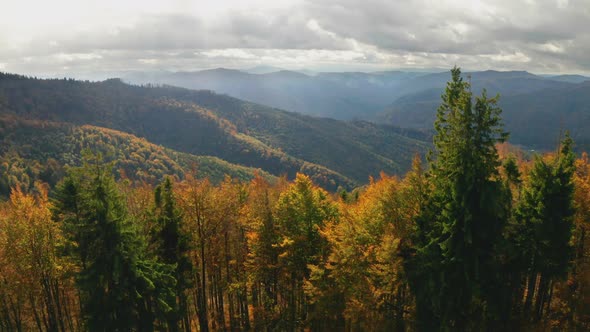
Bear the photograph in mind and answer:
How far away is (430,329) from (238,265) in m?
15.6

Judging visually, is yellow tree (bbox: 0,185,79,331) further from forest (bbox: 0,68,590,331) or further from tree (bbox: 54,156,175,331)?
tree (bbox: 54,156,175,331)

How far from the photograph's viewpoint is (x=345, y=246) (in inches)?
965

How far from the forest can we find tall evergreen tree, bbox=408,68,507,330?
85mm

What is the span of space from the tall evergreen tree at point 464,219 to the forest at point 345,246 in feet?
0.28

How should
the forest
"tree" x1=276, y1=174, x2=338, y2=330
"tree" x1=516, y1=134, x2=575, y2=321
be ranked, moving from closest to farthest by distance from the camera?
the forest → "tree" x1=516, y1=134, x2=575, y2=321 → "tree" x1=276, y1=174, x2=338, y2=330

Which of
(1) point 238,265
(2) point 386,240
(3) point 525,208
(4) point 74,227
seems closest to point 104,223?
(4) point 74,227

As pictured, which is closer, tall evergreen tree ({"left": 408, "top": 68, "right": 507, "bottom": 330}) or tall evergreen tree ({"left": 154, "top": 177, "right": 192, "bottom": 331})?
tall evergreen tree ({"left": 408, "top": 68, "right": 507, "bottom": 330})

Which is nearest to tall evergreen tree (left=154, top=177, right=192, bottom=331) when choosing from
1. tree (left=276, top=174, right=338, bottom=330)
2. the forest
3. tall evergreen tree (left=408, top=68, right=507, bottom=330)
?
the forest

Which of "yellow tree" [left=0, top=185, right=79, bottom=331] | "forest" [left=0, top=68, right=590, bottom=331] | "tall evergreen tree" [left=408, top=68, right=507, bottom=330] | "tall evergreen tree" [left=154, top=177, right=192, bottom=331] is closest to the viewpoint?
"tall evergreen tree" [left=408, top=68, right=507, bottom=330]

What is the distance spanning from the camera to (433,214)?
2495cm

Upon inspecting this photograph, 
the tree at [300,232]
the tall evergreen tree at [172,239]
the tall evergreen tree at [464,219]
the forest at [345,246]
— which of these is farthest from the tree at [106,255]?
the tall evergreen tree at [464,219]

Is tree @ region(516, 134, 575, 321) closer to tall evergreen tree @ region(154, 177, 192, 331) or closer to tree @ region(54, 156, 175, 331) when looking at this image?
tall evergreen tree @ region(154, 177, 192, 331)

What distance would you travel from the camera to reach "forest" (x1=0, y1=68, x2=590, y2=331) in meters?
22.0

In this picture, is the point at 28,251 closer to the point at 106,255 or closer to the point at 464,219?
the point at 106,255
